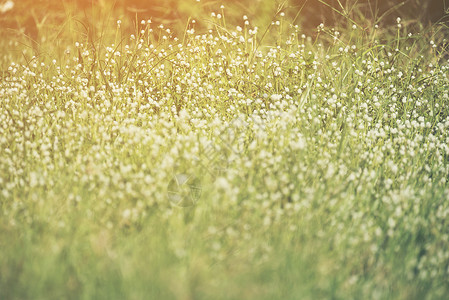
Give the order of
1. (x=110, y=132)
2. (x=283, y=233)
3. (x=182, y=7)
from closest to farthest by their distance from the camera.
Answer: (x=283, y=233), (x=110, y=132), (x=182, y=7)

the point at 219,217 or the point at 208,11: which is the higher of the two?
the point at 219,217

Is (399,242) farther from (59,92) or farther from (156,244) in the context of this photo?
(59,92)

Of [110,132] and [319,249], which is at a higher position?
[319,249]

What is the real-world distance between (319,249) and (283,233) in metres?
0.20

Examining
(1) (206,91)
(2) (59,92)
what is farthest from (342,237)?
(2) (59,92)

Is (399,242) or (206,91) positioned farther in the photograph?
(206,91)

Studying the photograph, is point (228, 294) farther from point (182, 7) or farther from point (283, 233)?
point (182, 7)

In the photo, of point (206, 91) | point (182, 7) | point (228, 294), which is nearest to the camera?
point (228, 294)

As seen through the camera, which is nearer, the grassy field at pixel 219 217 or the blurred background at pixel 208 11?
the grassy field at pixel 219 217

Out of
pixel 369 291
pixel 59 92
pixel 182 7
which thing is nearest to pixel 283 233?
pixel 369 291

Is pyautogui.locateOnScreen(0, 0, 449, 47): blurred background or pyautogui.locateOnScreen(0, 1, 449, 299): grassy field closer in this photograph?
pyautogui.locateOnScreen(0, 1, 449, 299): grassy field

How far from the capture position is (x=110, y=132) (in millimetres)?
4152

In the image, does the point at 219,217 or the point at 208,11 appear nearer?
the point at 219,217

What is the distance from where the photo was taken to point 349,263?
8.61 feet
